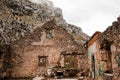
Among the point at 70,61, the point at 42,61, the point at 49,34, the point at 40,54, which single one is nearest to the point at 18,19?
the point at 49,34

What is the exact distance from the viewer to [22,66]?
20.8 meters

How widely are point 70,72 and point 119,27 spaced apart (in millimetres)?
11753

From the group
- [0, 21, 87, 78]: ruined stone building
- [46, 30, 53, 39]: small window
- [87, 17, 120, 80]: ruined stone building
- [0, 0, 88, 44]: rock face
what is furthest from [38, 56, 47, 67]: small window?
[0, 0, 88, 44]: rock face

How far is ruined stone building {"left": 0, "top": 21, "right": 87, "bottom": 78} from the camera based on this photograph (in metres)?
20.8

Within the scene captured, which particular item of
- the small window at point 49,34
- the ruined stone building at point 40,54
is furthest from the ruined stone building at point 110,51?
the small window at point 49,34

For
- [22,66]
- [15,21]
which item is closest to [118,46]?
[22,66]

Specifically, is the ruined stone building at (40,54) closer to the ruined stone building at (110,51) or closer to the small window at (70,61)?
the small window at (70,61)

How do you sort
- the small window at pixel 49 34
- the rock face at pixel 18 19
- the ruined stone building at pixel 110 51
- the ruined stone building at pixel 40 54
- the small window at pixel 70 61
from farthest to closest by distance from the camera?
1. the rock face at pixel 18 19
2. the small window at pixel 49 34
3. the small window at pixel 70 61
4. the ruined stone building at pixel 40 54
5. the ruined stone building at pixel 110 51

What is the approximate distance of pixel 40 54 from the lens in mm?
21000

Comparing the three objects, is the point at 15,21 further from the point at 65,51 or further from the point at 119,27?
the point at 119,27

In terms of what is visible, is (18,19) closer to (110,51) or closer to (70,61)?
(70,61)

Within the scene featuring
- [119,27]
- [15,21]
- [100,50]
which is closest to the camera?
[119,27]

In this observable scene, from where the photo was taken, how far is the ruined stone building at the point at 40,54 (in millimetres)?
20797

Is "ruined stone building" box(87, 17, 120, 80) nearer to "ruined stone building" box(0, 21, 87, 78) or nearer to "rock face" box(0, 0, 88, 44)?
"ruined stone building" box(0, 21, 87, 78)
